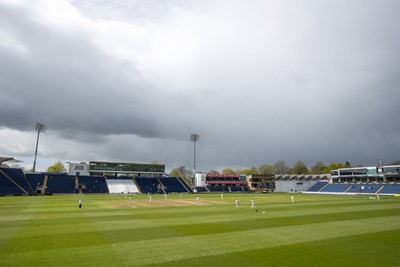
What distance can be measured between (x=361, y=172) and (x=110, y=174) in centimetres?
9236

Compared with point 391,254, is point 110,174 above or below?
above

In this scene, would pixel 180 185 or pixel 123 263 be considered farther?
pixel 180 185

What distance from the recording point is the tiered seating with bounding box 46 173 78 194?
277 feet

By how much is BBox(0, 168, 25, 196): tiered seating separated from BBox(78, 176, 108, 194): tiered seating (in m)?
17.8

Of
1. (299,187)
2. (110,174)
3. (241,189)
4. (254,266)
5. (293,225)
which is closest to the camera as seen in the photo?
(254,266)

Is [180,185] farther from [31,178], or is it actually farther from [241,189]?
[31,178]

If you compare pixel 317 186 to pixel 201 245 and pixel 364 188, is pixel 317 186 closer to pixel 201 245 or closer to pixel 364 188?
pixel 364 188

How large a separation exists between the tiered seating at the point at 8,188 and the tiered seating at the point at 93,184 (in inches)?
700

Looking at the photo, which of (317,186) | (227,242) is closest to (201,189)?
(317,186)

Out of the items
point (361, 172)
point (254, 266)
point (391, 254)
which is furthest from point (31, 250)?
point (361, 172)

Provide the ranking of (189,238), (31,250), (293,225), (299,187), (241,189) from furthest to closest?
(241,189) → (299,187) → (293,225) → (189,238) → (31,250)

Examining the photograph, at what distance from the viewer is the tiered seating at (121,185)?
92.6 m

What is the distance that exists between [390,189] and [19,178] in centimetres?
10795

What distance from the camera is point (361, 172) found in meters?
101
